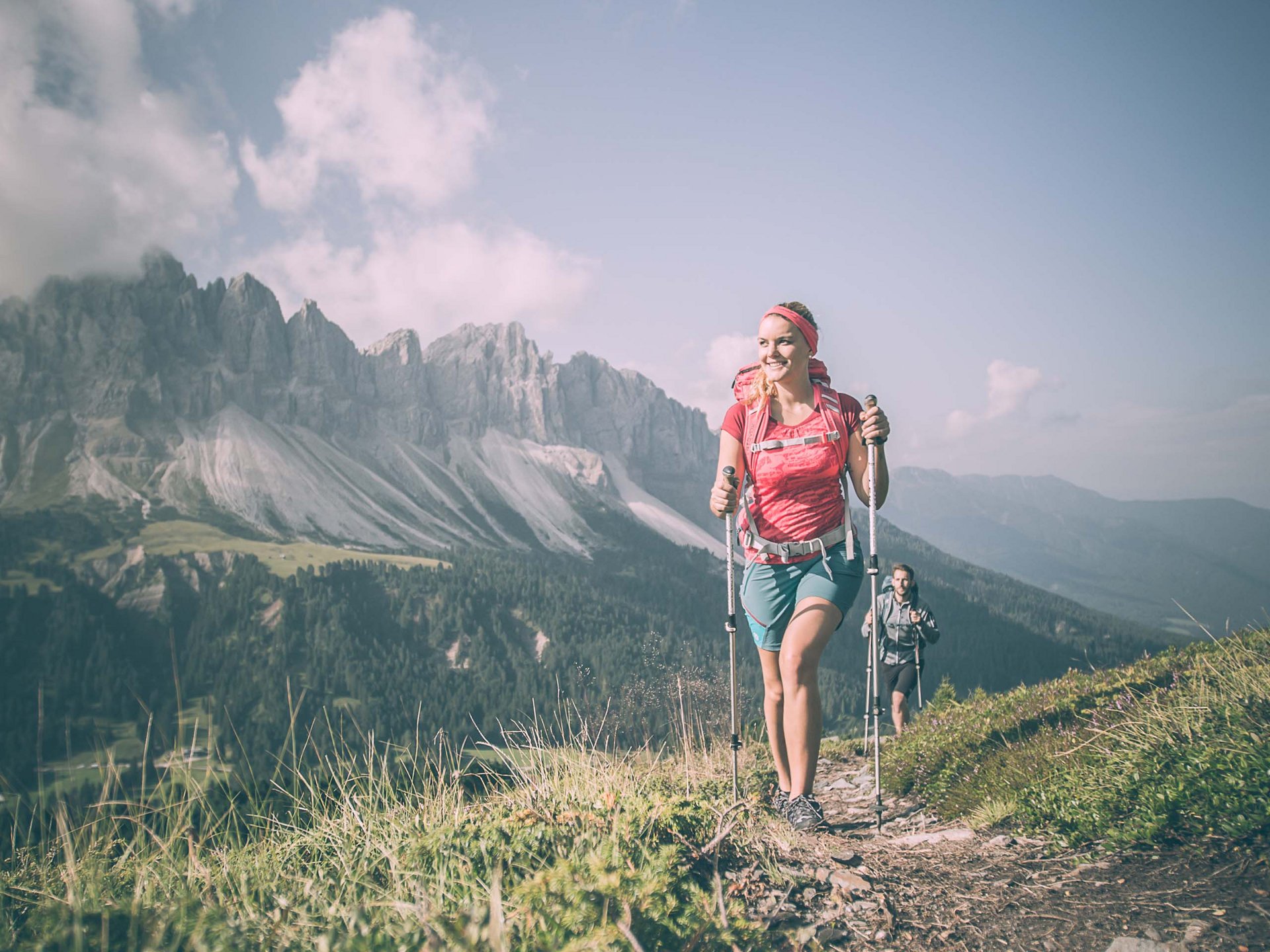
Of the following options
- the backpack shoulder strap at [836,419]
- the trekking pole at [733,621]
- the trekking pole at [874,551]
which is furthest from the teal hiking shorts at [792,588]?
the backpack shoulder strap at [836,419]

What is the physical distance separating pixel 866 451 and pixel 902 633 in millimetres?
6163

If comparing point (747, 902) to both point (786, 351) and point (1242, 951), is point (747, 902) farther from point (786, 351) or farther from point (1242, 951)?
point (786, 351)

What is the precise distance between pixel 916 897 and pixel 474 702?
12478cm

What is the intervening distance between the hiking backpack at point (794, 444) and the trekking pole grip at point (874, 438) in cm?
17

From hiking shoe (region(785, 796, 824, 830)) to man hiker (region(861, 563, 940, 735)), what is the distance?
5402 millimetres

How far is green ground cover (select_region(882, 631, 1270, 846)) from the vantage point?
3.60 m

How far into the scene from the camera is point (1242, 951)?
2717 millimetres

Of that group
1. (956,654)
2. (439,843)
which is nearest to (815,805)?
(439,843)

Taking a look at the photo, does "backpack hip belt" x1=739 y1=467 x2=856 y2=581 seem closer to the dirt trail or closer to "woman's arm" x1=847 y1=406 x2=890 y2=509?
"woman's arm" x1=847 y1=406 x2=890 y2=509

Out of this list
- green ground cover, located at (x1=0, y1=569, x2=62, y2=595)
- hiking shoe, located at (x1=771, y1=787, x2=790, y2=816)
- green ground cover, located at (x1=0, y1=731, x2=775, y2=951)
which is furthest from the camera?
green ground cover, located at (x1=0, y1=569, x2=62, y2=595)

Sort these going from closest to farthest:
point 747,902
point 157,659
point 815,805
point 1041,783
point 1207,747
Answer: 1. point 747,902
2. point 1207,747
3. point 1041,783
4. point 815,805
5. point 157,659

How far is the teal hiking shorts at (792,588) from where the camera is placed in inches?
193

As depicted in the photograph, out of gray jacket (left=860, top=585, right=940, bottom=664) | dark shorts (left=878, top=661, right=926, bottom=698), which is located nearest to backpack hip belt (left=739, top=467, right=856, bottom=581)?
gray jacket (left=860, top=585, right=940, bottom=664)

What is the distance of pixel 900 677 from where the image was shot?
1013 cm
